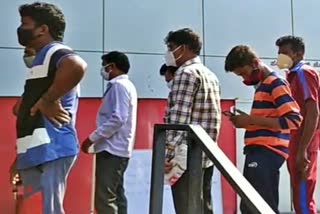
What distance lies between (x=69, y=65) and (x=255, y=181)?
1501 mm

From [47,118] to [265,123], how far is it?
1452 millimetres

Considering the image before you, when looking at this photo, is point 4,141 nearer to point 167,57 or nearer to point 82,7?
point 82,7

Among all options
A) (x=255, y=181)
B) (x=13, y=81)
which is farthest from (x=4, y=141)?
(x=255, y=181)

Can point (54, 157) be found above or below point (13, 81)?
below

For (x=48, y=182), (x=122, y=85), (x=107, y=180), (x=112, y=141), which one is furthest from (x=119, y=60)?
(x=48, y=182)

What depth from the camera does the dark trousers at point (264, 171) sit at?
4043 mm

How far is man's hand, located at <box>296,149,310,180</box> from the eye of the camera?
14.2ft

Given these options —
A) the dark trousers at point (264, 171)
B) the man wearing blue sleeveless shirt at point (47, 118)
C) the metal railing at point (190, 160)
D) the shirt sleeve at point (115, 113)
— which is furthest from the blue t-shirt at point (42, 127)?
the shirt sleeve at point (115, 113)

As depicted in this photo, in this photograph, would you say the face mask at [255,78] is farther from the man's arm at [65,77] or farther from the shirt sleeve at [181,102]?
the man's arm at [65,77]

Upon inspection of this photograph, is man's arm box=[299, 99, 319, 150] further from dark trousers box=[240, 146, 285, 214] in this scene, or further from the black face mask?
the black face mask

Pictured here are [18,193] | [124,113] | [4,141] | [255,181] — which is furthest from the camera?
[4,141]

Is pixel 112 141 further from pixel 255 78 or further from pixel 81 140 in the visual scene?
pixel 255 78

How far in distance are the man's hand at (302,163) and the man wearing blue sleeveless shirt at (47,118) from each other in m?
1.68

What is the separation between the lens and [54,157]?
10.8ft
